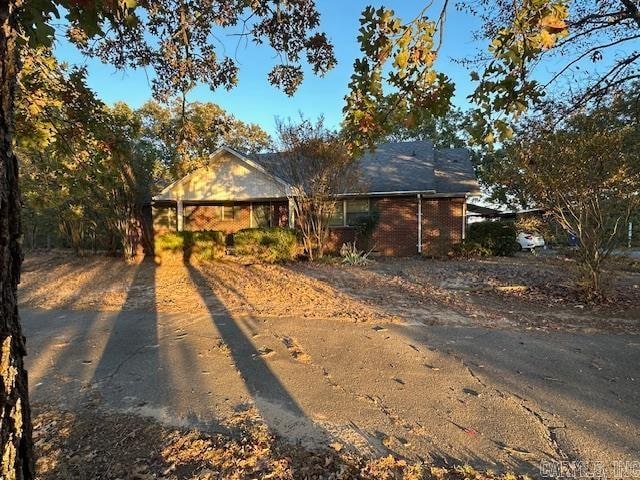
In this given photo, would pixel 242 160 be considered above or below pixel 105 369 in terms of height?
above

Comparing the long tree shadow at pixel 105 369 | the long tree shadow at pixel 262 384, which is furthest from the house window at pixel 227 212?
the long tree shadow at pixel 262 384

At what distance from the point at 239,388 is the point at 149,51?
4.15 meters

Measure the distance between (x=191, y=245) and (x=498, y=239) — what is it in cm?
Result: 1185

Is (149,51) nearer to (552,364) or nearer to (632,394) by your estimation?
(552,364)

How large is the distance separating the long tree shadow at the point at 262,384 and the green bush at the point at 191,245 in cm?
913

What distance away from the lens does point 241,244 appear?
49.4ft

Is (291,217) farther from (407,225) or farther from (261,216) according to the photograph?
(407,225)

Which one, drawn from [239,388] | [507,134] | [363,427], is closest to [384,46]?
[507,134]

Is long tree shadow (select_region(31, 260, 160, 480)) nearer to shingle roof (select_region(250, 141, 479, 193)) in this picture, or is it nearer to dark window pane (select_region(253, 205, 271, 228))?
shingle roof (select_region(250, 141, 479, 193))

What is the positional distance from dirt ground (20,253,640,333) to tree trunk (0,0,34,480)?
17.1ft

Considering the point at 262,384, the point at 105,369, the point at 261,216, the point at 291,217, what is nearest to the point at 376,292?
the point at 262,384

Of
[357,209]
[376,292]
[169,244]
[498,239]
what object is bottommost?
[376,292]

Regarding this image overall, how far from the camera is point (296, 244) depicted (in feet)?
49.1

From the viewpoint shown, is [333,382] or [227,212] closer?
[333,382]
